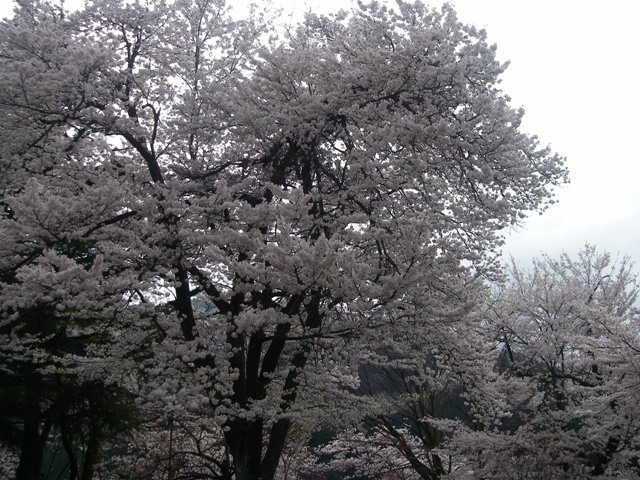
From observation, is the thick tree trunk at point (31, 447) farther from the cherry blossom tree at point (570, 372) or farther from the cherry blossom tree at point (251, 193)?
the cherry blossom tree at point (570, 372)

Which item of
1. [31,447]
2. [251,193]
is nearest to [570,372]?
[251,193]

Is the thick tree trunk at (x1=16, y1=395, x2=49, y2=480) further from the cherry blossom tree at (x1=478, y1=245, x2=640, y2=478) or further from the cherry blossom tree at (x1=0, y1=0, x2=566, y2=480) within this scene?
the cherry blossom tree at (x1=478, y1=245, x2=640, y2=478)

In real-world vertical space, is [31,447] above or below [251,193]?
below

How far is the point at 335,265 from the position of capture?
5.16 metres

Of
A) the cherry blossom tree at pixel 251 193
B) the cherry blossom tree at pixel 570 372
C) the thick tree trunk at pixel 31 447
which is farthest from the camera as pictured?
the thick tree trunk at pixel 31 447

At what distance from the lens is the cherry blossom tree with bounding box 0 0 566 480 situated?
5539 mm

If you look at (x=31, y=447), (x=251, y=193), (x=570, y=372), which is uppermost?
(x=251, y=193)

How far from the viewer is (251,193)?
297 inches

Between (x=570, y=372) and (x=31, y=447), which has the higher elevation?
(x=570, y=372)

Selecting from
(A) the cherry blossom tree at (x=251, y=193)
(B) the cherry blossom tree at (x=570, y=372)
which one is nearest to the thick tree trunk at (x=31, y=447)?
(A) the cherry blossom tree at (x=251, y=193)

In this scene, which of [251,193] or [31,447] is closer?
[251,193]

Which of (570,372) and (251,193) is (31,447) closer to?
(251,193)

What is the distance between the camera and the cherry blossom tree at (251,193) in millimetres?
5539

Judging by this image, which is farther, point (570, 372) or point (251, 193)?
point (570, 372)
